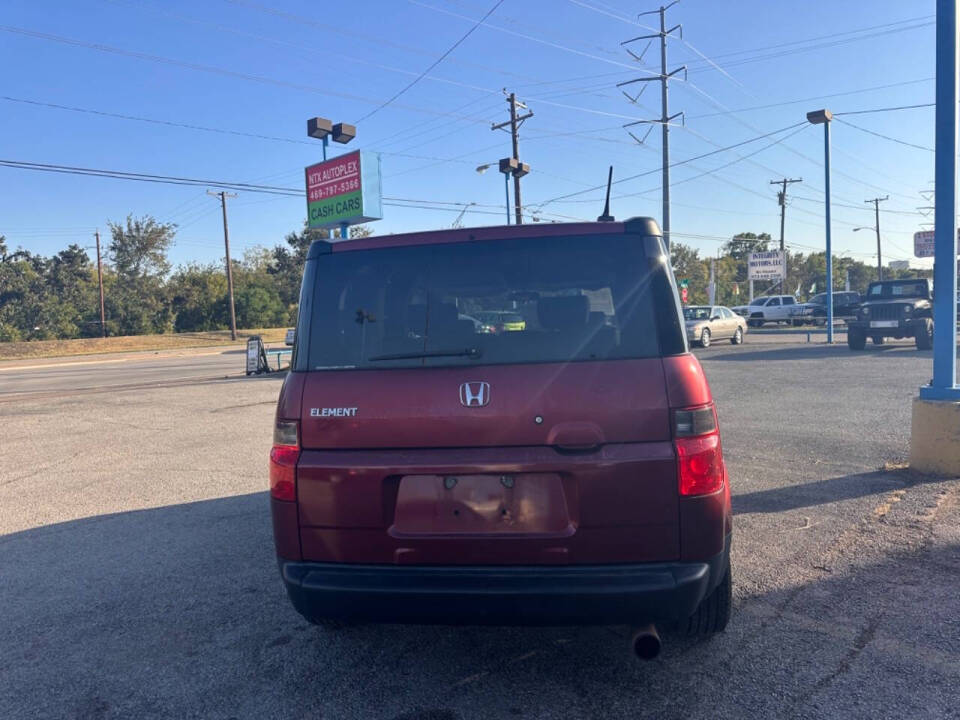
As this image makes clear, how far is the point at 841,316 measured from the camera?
132ft

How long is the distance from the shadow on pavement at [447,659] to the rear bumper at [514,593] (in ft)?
1.44

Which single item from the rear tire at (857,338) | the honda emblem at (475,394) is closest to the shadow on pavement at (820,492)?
the honda emblem at (475,394)

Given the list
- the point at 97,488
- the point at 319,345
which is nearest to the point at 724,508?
the point at 319,345

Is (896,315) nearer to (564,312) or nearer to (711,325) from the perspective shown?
(711,325)

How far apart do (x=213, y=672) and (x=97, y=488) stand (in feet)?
14.9

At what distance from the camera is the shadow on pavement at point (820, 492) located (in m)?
5.53

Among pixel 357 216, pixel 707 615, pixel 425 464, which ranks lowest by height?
pixel 707 615

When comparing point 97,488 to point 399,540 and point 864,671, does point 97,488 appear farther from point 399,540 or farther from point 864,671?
point 864,671

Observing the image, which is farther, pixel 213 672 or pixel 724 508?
pixel 213 672

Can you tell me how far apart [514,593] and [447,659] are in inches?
34.8

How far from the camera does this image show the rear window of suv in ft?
9.40

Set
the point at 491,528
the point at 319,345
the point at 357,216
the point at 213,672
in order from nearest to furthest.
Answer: the point at 491,528
the point at 319,345
the point at 213,672
the point at 357,216

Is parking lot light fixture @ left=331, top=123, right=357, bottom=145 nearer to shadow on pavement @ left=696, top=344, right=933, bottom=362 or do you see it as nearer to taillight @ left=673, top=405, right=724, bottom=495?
shadow on pavement @ left=696, top=344, right=933, bottom=362

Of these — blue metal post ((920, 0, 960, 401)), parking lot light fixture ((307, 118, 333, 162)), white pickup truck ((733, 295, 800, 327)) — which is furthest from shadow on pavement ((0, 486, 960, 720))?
white pickup truck ((733, 295, 800, 327))
